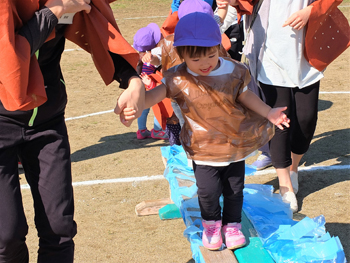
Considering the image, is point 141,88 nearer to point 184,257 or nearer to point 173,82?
point 173,82

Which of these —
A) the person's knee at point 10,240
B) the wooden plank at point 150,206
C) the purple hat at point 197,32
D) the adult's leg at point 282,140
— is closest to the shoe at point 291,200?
the adult's leg at point 282,140

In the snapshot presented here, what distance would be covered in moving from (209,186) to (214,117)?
1.51 ft

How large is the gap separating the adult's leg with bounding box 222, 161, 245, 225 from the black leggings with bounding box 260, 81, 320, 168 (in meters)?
0.99

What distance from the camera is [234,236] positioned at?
131 inches

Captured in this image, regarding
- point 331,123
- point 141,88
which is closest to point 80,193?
point 141,88

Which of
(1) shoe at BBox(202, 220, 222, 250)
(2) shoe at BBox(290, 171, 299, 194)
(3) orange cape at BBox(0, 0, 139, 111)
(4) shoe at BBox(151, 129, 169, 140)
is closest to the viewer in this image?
(3) orange cape at BBox(0, 0, 139, 111)

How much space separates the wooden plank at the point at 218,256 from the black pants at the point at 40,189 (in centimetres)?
95

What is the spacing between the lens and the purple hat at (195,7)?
380cm

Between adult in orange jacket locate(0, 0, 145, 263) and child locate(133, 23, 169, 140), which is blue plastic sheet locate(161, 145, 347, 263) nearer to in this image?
child locate(133, 23, 169, 140)

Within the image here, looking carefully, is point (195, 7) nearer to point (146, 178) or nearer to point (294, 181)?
point (294, 181)

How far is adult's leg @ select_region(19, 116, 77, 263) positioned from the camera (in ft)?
8.57

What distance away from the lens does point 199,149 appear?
3.16 metres

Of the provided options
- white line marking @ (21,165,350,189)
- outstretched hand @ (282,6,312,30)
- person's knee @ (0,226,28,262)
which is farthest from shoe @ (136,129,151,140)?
person's knee @ (0,226,28,262)

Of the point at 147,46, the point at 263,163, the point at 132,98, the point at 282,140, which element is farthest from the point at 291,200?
the point at 132,98
